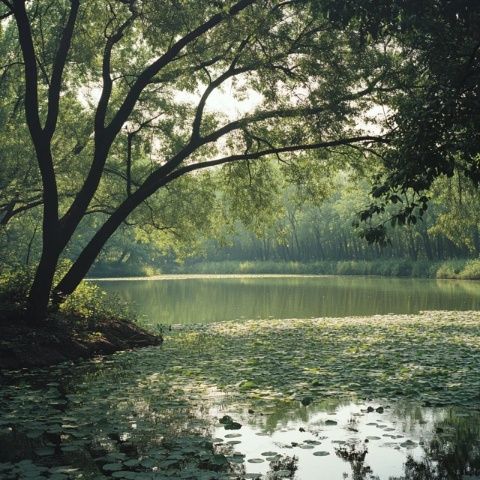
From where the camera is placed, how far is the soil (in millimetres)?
12969

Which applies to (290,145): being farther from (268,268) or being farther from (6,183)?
(268,268)

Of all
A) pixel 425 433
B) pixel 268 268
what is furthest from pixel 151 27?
pixel 268 268

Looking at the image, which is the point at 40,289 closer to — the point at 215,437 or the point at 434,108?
the point at 215,437

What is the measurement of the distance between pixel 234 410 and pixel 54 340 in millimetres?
6548

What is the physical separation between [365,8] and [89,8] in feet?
33.7

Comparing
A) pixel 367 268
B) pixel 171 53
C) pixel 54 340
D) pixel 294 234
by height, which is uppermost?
pixel 171 53

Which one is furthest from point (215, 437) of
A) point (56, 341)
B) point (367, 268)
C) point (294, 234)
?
point (294, 234)

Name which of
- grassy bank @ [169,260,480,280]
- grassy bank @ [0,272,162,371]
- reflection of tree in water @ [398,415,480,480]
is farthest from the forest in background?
reflection of tree in water @ [398,415,480,480]

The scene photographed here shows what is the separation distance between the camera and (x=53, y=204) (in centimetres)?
1435

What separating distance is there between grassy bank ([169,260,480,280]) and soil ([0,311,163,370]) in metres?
42.0

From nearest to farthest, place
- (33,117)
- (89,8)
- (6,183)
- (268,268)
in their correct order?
1. (33,117)
2. (89,8)
3. (6,183)
4. (268,268)

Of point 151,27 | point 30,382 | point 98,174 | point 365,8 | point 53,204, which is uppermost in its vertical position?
point 151,27

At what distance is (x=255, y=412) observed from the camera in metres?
8.93

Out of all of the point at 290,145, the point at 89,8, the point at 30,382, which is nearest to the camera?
the point at 30,382
